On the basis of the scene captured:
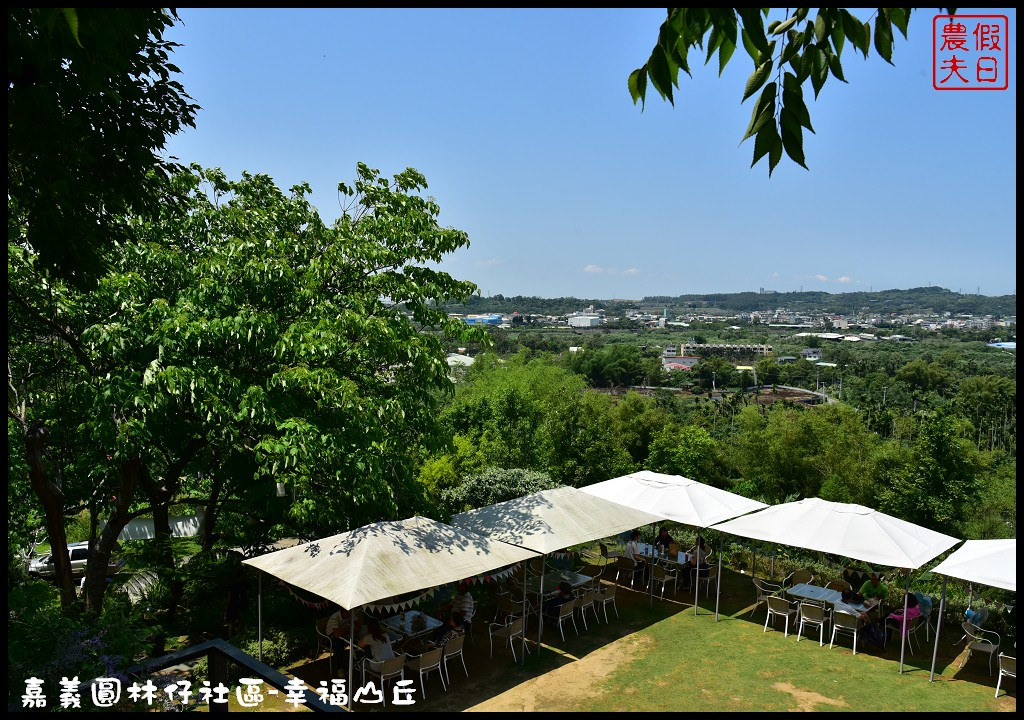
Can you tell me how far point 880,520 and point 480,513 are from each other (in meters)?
6.48

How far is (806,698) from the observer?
9047mm

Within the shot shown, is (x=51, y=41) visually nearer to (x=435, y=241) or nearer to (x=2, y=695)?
(x=2, y=695)

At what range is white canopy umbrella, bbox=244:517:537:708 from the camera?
834cm

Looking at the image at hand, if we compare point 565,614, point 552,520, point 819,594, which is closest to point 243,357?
point 552,520

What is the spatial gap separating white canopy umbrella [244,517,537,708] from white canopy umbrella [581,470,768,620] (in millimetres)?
4099

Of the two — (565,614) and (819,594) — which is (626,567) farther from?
(819,594)

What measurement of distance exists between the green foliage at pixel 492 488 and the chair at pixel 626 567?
7.18 feet

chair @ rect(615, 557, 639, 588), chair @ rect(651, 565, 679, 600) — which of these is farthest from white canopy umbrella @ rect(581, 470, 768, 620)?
chair @ rect(615, 557, 639, 588)

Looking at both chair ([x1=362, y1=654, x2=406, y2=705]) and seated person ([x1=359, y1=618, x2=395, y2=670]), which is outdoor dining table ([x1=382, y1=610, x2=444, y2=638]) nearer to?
seated person ([x1=359, y1=618, x2=395, y2=670])

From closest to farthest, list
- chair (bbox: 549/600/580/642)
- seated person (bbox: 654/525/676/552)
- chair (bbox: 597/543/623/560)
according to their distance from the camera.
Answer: chair (bbox: 549/600/580/642), seated person (bbox: 654/525/676/552), chair (bbox: 597/543/623/560)

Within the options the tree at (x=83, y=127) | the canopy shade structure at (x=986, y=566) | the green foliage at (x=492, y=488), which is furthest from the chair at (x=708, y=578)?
the tree at (x=83, y=127)

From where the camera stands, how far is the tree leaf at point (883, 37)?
6.23 ft

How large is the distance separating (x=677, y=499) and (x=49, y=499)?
10.2 meters

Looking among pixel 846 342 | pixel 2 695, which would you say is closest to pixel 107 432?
pixel 2 695
